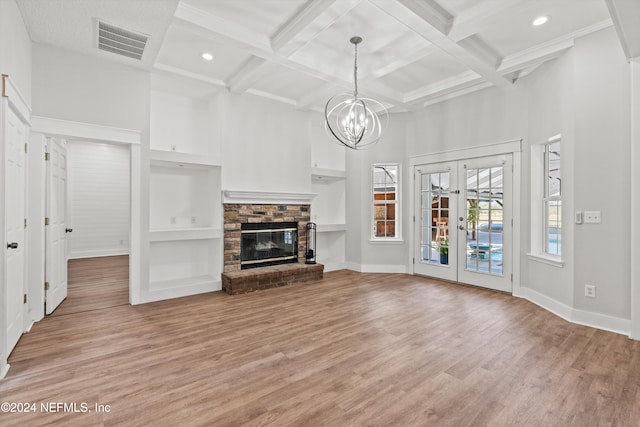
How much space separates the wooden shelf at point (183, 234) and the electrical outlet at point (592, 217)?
4761 mm

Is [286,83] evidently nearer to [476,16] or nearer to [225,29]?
[225,29]

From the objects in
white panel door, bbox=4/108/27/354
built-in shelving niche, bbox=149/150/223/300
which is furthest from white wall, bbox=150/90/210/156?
white panel door, bbox=4/108/27/354

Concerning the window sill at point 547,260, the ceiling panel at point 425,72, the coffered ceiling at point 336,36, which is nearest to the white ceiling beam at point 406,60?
the coffered ceiling at point 336,36

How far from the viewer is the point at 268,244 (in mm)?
5613

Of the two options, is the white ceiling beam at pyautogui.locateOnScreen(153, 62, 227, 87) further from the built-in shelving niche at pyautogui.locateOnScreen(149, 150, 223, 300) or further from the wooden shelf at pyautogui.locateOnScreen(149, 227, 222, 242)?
the wooden shelf at pyautogui.locateOnScreen(149, 227, 222, 242)

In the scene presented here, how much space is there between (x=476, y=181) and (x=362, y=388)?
411 cm

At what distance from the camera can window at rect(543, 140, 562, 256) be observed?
13.5 feet

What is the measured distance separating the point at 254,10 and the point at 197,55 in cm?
129

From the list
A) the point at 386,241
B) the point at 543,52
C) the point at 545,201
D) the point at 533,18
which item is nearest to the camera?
the point at 533,18

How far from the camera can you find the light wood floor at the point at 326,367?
1949 mm

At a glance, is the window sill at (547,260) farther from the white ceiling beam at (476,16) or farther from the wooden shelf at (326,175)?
the wooden shelf at (326,175)

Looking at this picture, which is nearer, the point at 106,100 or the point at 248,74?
the point at 106,100

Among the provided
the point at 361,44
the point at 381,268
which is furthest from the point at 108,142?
the point at 381,268

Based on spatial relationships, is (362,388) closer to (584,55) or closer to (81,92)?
(584,55)
